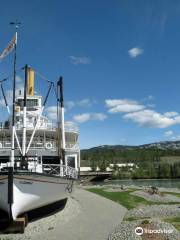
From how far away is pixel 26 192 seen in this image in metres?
20.7

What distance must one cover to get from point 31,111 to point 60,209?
1954cm

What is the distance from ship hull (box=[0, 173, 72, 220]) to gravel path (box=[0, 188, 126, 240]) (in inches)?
52.6

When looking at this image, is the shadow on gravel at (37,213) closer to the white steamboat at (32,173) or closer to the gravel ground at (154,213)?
the white steamboat at (32,173)

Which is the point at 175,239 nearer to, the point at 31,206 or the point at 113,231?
the point at 113,231

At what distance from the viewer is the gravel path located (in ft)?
63.1

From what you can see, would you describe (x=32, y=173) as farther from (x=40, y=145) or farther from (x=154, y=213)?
(x=40, y=145)

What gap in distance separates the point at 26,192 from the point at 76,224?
4.16 metres

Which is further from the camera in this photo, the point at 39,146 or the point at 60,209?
the point at 39,146

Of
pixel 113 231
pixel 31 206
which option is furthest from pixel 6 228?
pixel 113 231

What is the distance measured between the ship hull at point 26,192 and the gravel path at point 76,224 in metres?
1.34

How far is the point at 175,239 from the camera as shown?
16.6 metres

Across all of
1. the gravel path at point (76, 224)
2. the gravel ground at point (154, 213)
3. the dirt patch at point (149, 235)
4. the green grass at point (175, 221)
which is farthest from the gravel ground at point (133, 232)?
the gravel ground at point (154, 213)

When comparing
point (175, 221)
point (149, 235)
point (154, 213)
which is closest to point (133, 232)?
point (149, 235)

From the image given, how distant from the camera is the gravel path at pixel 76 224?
19.2 m
